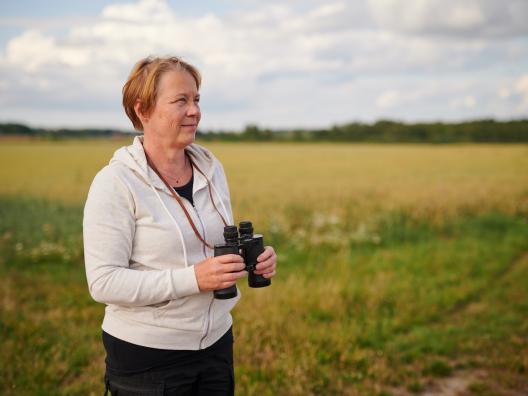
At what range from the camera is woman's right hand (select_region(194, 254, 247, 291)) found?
1.98 meters

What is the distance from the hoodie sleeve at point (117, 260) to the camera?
198cm

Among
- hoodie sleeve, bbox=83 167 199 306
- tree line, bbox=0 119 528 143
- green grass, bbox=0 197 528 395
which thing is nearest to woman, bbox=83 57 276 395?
hoodie sleeve, bbox=83 167 199 306

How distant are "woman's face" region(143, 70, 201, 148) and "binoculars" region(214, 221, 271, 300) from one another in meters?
0.45

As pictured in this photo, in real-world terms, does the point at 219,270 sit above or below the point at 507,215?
above

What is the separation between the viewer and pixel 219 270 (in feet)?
6.49

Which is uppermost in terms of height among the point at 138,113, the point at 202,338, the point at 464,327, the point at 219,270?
the point at 138,113

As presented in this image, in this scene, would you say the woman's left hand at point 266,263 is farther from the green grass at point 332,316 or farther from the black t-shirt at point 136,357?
the green grass at point 332,316

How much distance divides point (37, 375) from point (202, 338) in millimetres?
2509

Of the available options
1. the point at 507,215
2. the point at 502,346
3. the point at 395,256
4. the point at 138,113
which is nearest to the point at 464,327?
the point at 502,346

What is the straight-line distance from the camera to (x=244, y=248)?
2199 millimetres

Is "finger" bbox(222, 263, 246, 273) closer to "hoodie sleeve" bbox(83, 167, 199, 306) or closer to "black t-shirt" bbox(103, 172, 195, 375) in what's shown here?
"hoodie sleeve" bbox(83, 167, 199, 306)

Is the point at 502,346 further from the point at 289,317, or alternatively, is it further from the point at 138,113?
the point at 138,113

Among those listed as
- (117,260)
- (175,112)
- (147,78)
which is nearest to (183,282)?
(117,260)

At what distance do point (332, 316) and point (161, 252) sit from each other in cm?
386
